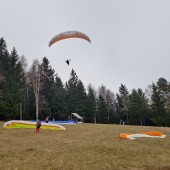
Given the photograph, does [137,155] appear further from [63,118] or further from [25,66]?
[25,66]

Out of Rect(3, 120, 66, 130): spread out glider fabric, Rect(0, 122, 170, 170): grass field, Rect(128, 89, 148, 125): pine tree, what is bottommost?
Rect(0, 122, 170, 170): grass field

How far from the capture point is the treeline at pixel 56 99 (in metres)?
47.1

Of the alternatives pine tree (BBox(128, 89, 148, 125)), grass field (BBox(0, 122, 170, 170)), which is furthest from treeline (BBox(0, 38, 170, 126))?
grass field (BBox(0, 122, 170, 170))

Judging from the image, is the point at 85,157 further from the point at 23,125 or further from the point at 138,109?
the point at 138,109

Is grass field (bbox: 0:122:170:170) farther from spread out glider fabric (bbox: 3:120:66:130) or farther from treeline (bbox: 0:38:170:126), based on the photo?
treeline (bbox: 0:38:170:126)

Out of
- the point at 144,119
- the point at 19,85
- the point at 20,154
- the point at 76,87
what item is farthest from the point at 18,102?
the point at 144,119

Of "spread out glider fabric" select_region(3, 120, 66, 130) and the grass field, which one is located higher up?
"spread out glider fabric" select_region(3, 120, 66, 130)

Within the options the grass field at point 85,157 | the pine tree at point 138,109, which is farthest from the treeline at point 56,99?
the grass field at point 85,157

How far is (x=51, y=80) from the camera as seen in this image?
64625mm

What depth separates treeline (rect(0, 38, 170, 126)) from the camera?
4706 cm

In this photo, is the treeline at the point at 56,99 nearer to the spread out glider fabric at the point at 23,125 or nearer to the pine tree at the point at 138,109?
the pine tree at the point at 138,109

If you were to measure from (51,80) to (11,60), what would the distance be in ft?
48.6

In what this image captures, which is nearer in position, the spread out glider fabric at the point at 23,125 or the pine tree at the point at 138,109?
the spread out glider fabric at the point at 23,125

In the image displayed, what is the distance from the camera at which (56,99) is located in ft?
200
